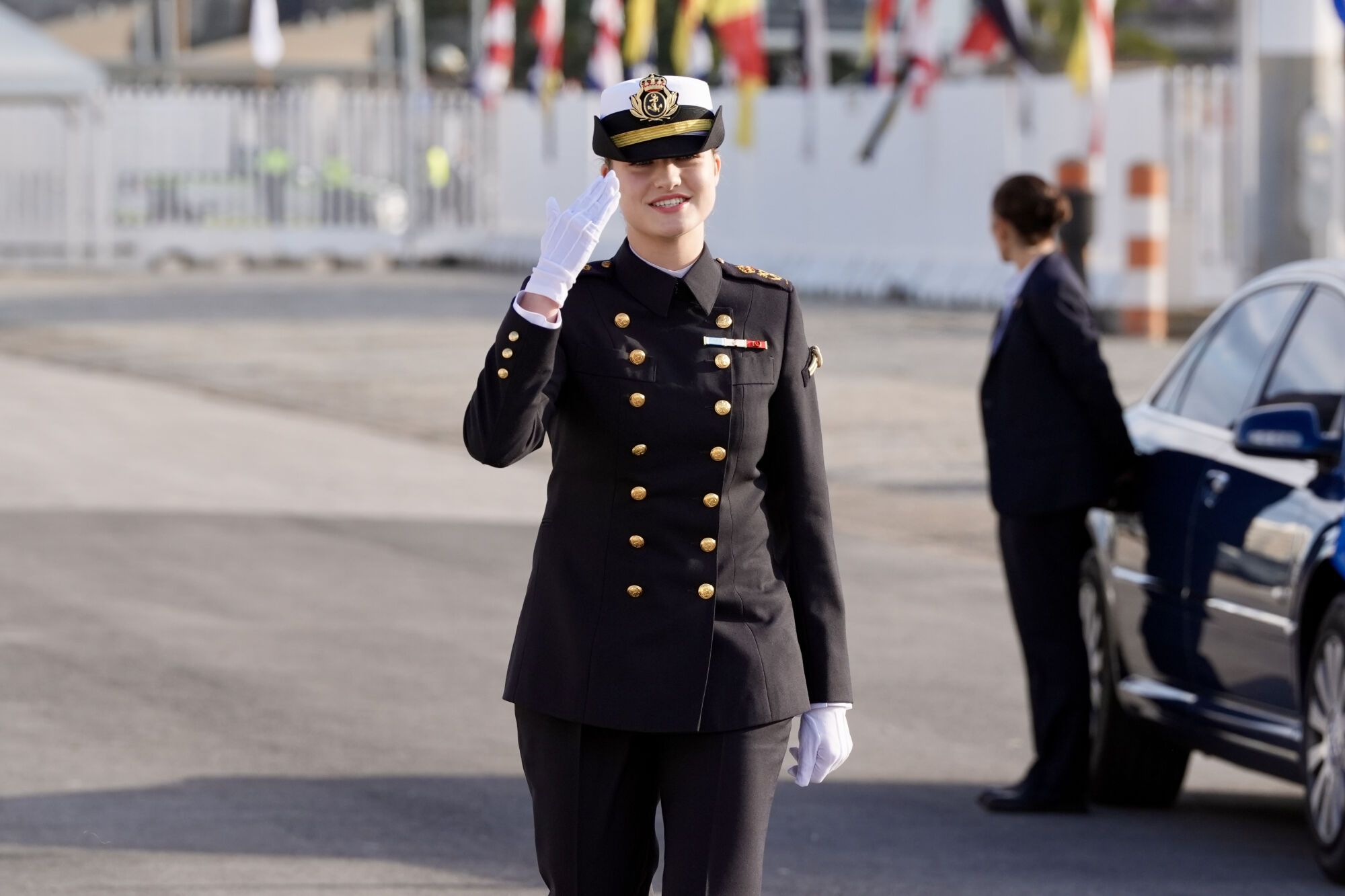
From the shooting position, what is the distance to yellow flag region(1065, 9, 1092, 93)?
25344 millimetres

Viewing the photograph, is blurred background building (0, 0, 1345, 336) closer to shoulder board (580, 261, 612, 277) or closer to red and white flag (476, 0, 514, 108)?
red and white flag (476, 0, 514, 108)

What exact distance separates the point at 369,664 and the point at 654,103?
19.7ft

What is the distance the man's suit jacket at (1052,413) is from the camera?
24.8ft

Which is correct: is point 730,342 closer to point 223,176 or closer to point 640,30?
point 640,30

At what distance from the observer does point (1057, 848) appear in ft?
23.3

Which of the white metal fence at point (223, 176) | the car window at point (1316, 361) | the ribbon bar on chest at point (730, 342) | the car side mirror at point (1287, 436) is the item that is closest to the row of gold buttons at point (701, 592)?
the ribbon bar on chest at point (730, 342)

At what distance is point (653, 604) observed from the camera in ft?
13.0

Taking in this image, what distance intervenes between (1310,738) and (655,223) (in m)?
3.36

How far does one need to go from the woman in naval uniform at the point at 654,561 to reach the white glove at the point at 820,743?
Answer: 0.06 meters

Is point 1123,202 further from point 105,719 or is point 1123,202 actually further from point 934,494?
point 105,719

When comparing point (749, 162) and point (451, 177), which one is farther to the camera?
point (451, 177)

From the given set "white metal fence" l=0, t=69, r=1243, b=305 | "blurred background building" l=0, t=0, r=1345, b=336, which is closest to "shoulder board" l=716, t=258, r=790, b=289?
"blurred background building" l=0, t=0, r=1345, b=336

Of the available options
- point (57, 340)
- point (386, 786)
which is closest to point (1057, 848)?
point (386, 786)

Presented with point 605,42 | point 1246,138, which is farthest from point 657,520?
point 605,42
